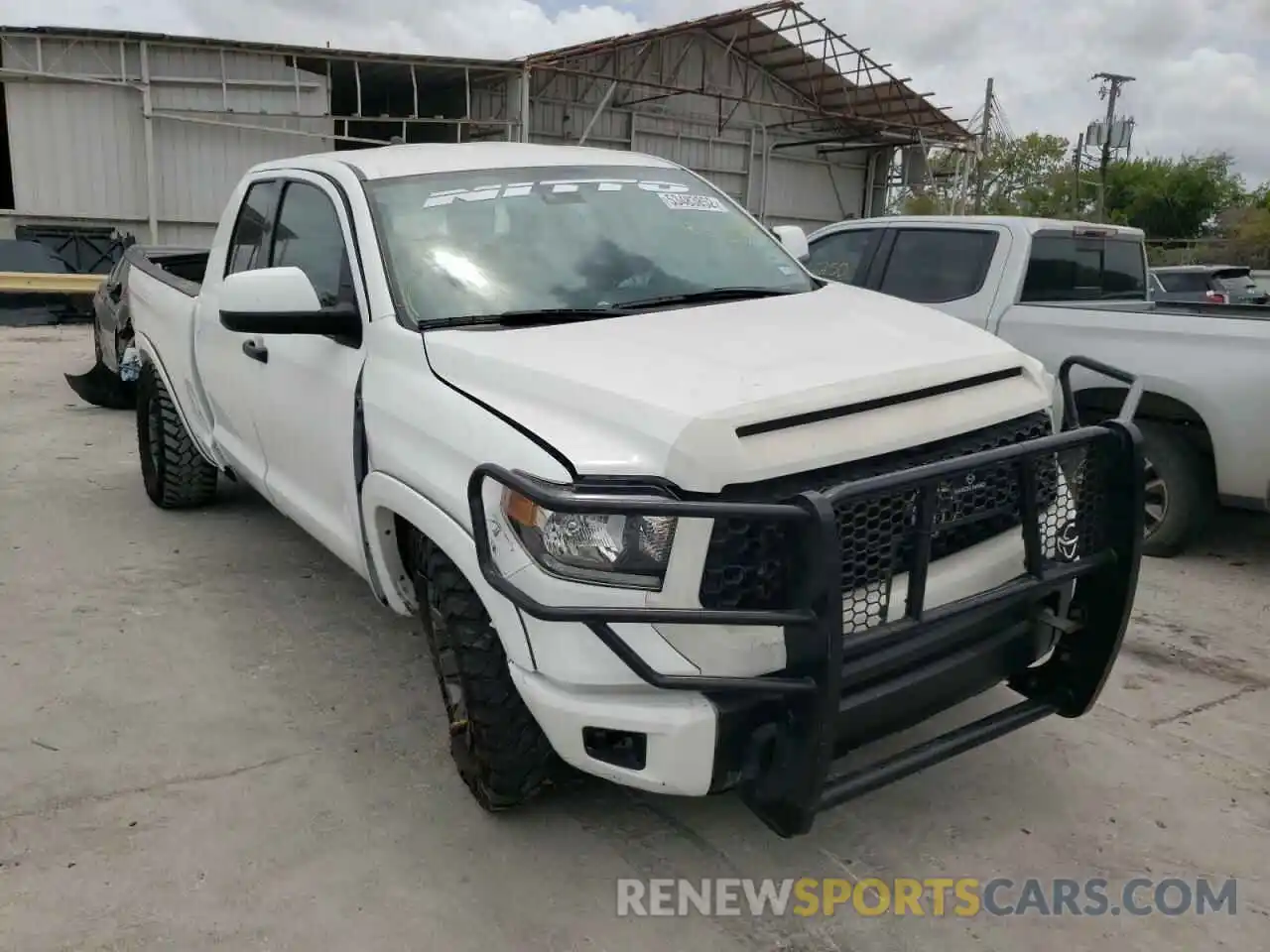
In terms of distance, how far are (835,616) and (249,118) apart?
1969cm

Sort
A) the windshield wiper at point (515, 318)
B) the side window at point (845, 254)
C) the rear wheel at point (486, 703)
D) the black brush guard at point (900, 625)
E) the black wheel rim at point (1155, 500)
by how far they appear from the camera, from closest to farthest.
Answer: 1. the black brush guard at point (900, 625)
2. the rear wheel at point (486, 703)
3. the windshield wiper at point (515, 318)
4. the black wheel rim at point (1155, 500)
5. the side window at point (845, 254)

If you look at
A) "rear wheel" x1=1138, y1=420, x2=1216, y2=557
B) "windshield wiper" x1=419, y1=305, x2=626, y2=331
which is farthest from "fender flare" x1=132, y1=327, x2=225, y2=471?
"rear wheel" x1=1138, y1=420, x2=1216, y2=557

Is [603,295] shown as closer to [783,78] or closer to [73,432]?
[73,432]

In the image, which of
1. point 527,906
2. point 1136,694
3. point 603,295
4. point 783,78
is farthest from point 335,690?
point 783,78

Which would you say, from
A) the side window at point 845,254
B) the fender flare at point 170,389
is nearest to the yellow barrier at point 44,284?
the fender flare at point 170,389

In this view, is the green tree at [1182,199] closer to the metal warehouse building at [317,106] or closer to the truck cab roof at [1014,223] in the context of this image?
the metal warehouse building at [317,106]

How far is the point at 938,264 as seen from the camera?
652 cm

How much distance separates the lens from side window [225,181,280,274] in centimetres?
443

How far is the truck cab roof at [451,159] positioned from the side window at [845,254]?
2939 millimetres

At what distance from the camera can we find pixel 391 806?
9.91ft

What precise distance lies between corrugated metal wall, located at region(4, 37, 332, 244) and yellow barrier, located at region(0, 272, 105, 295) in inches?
129

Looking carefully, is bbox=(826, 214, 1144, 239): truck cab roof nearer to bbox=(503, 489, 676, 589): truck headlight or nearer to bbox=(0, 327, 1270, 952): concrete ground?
bbox=(0, 327, 1270, 952): concrete ground

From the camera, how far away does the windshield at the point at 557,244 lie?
326 centimetres

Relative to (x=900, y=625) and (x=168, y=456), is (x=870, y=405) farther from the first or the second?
(x=168, y=456)
